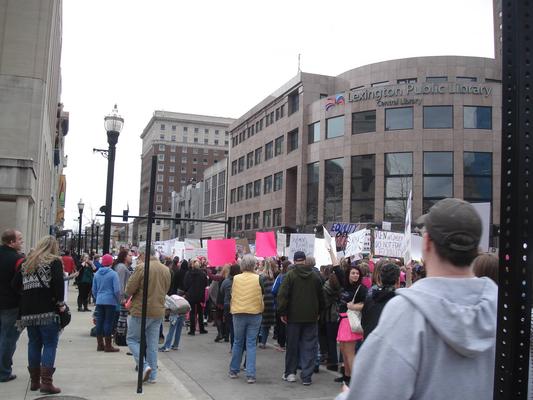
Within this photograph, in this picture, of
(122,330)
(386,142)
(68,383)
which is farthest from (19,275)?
(386,142)

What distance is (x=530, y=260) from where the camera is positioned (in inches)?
70.7

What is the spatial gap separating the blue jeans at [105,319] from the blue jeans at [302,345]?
385cm

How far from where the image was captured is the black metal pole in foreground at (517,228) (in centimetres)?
180

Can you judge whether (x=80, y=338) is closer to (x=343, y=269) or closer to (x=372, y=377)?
(x=343, y=269)

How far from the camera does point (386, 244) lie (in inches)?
691

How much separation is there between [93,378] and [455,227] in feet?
24.7

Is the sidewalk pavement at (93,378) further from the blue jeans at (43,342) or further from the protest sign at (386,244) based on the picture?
the protest sign at (386,244)

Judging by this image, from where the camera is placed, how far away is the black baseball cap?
6.33 feet

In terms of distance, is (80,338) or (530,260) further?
(80,338)

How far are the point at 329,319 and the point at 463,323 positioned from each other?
8.33m

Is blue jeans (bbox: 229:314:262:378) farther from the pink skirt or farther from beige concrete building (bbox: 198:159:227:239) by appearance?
beige concrete building (bbox: 198:159:227:239)

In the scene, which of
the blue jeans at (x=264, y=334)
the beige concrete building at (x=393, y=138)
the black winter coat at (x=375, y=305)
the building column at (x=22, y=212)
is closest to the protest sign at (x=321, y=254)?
the blue jeans at (x=264, y=334)

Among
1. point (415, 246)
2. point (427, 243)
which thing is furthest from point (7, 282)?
point (415, 246)

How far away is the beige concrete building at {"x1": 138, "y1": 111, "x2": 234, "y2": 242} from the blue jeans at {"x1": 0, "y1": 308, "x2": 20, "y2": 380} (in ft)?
495
